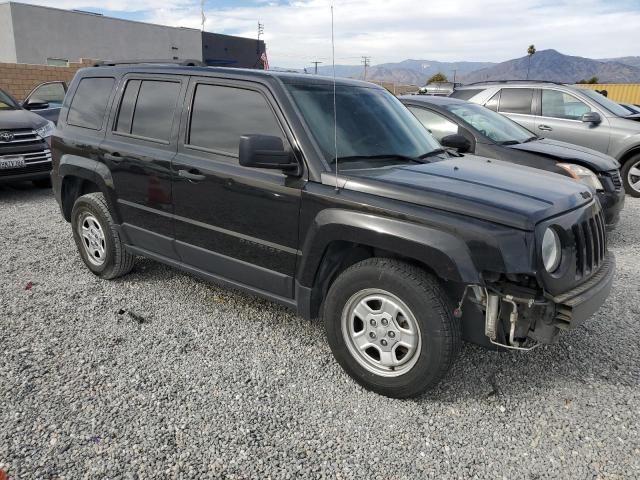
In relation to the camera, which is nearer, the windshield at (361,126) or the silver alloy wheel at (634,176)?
the windshield at (361,126)

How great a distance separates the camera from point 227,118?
3.47 meters

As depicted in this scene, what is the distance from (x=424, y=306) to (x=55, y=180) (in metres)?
3.92

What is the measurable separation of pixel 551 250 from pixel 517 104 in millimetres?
7041

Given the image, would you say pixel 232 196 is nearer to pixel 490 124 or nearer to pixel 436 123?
pixel 436 123

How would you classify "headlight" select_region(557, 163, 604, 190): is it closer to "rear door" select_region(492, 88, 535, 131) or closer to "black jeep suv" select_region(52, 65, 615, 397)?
"black jeep suv" select_region(52, 65, 615, 397)

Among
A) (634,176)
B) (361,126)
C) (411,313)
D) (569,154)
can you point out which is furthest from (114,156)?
(634,176)

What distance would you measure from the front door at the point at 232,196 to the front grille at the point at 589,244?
5.33ft

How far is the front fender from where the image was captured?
2.53 meters

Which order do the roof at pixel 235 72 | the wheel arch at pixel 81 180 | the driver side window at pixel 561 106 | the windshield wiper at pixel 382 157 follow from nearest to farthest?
the windshield wiper at pixel 382 157
the roof at pixel 235 72
the wheel arch at pixel 81 180
the driver side window at pixel 561 106

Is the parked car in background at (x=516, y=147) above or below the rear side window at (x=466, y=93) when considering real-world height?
below

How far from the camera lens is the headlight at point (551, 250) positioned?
2569mm

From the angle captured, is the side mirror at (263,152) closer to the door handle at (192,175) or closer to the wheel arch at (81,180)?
the door handle at (192,175)

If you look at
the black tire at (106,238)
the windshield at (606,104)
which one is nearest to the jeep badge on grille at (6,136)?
the black tire at (106,238)

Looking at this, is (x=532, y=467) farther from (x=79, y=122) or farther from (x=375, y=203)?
(x=79, y=122)
